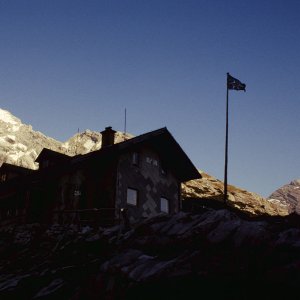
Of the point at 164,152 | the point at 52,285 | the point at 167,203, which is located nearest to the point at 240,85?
the point at 164,152

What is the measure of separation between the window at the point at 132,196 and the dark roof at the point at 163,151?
9.21ft

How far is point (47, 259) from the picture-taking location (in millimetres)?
16062

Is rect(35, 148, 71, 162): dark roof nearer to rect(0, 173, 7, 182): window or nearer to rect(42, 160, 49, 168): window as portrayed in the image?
rect(42, 160, 49, 168): window

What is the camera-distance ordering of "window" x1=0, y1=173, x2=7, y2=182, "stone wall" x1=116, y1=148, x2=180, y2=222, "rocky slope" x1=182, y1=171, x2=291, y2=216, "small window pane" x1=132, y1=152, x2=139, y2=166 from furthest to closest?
"rocky slope" x1=182, y1=171, x2=291, y2=216 → "window" x1=0, y1=173, x2=7, y2=182 → "small window pane" x1=132, y1=152, x2=139, y2=166 → "stone wall" x1=116, y1=148, x2=180, y2=222

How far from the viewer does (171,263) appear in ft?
34.7

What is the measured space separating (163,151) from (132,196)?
17.4ft

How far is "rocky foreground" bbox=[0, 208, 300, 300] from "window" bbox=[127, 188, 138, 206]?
32.8ft

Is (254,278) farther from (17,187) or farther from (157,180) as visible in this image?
(17,187)

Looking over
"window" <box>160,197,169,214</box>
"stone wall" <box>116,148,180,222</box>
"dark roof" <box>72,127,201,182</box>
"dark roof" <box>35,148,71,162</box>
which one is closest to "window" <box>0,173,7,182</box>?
"dark roof" <box>35,148,71,162</box>

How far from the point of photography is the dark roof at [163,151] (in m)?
27.2

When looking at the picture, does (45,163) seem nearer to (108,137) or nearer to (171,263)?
(108,137)

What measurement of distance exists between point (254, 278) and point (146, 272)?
3182mm

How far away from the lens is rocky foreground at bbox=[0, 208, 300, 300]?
29.5 feet

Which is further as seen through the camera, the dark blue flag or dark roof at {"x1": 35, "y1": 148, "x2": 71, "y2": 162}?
dark roof at {"x1": 35, "y1": 148, "x2": 71, "y2": 162}
